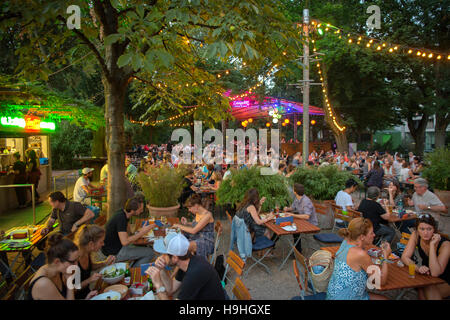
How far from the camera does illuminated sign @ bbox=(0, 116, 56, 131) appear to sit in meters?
8.25

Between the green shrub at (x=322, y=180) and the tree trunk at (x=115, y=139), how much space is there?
451 cm

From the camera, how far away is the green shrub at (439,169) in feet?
27.5

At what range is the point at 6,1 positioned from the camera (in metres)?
3.54

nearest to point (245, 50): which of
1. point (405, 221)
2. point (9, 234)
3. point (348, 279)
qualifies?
point (348, 279)

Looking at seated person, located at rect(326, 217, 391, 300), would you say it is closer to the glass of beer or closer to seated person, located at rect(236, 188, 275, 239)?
the glass of beer

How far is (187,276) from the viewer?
8.32ft

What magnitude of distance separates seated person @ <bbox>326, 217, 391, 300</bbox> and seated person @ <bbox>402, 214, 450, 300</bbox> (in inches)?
24.9

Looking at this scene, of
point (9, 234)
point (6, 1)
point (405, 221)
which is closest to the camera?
point (6, 1)

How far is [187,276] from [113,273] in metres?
1.06

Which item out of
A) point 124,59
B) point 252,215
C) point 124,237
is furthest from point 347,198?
point 124,59

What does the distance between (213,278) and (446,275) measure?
2.73 metres

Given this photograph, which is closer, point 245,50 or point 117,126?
point 245,50

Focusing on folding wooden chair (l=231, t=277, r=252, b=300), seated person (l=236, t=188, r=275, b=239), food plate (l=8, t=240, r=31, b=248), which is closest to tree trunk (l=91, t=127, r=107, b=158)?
food plate (l=8, t=240, r=31, b=248)
